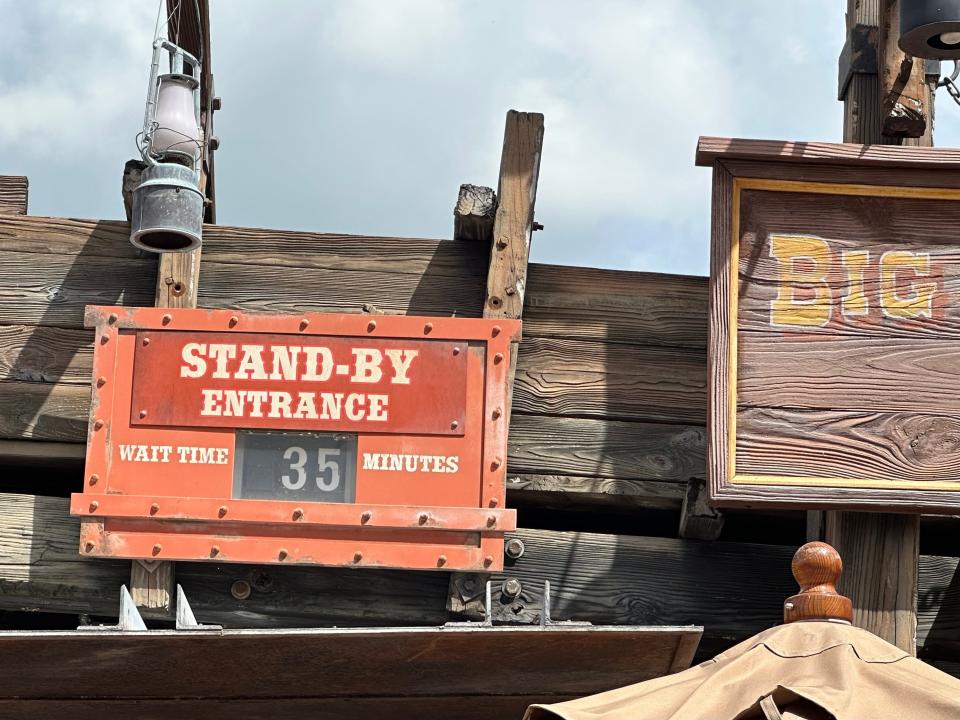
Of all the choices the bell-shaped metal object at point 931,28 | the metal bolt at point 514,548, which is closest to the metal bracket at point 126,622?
the metal bolt at point 514,548

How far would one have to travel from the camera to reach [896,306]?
546cm

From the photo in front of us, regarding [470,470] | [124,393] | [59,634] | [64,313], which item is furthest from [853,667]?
[64,313]

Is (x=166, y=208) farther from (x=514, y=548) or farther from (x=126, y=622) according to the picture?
(x=514, y=548)

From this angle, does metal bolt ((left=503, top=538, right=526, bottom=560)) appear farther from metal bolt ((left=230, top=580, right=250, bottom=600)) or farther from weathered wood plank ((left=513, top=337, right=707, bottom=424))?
metal bolt ((left=230, top=580, right=250, bottom=600))

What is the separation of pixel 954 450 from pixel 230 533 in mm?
2736

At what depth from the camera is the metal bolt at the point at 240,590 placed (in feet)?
18.6

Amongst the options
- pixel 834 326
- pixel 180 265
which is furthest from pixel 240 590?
pixel 834 326

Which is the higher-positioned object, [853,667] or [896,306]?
[896,306]

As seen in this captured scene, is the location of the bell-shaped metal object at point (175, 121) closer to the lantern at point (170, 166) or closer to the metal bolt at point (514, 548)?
the lantern at point (170, 166)

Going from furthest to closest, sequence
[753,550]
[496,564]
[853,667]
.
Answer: [753,550], [496,564], [853,667]

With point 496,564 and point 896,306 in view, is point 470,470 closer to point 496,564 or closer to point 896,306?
point 496,564

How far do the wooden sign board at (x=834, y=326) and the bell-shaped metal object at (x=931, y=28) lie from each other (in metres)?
0.43

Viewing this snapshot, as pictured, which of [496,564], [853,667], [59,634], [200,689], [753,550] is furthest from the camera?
[753,550]

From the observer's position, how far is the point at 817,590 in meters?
4.09
